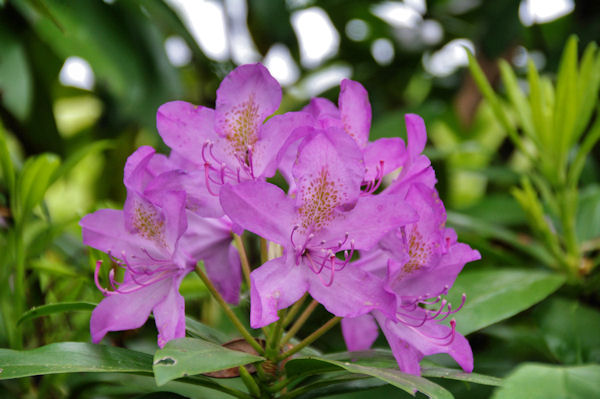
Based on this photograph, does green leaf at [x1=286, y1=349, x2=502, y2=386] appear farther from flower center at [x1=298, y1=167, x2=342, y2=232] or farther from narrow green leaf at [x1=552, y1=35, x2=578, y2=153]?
narrow green leaf at [x1=552, y1=35, x2=578, y2=153]

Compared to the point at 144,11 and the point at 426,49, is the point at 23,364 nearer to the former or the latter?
the point at 144,11

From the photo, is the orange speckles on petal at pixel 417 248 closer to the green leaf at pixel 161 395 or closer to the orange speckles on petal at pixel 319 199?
the orange speckles on petal at pixel 319 199

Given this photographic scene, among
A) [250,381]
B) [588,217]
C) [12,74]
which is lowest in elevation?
[588,217]

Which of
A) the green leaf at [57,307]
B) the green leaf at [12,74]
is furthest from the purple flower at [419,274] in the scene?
the green leaf at [12,74]

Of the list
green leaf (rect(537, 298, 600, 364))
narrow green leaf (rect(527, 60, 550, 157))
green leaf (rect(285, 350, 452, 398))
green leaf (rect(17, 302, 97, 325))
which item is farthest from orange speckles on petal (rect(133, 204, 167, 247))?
narrow green leaf (rect(527, 60, 550, 157))

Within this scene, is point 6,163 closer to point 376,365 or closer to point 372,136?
point 376,365

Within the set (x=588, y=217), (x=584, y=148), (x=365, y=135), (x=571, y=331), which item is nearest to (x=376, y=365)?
(x=365, y=135)
